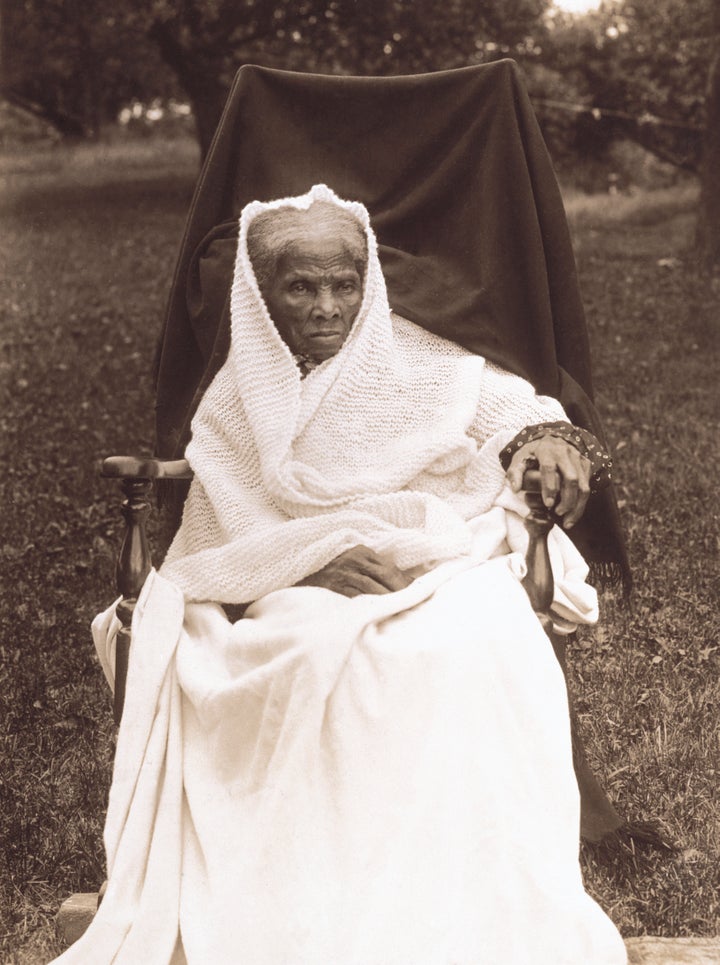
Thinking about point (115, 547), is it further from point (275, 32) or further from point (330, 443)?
point (275, 32)

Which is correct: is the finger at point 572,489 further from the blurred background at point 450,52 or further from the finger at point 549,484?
the blurred background at point 450,52

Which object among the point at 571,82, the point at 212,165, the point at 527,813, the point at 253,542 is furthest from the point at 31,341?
the point at 571,82

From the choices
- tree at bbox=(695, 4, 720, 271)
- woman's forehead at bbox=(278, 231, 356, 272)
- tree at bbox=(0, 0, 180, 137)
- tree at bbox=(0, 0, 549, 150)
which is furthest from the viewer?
tree at bbox=(0, 0, 180, 137)

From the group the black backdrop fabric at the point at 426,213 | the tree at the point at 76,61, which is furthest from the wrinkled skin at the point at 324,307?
the tree at the point at 76,61

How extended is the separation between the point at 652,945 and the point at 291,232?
2120mm

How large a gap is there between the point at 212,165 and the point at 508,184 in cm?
93

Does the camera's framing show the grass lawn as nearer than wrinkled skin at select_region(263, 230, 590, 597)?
No

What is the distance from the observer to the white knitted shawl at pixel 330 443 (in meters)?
3.25

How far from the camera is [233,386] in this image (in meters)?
3.59

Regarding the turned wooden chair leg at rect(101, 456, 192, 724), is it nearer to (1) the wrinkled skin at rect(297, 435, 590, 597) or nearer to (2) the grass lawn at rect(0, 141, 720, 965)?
(1) the wrinkled skin at rect(297, 435, 590, 597)

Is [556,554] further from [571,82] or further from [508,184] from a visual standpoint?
[571,82]

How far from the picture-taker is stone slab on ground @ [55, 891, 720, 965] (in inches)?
121

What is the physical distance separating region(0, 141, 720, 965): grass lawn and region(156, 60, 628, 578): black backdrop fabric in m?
0.83

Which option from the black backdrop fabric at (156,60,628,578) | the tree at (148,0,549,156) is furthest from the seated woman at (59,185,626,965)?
the tree at (148,0,549,156)
